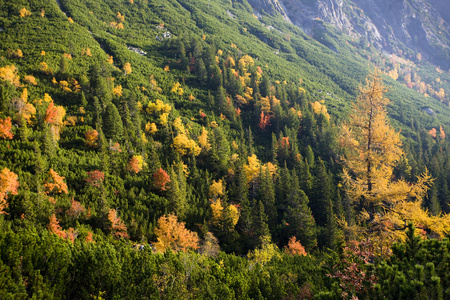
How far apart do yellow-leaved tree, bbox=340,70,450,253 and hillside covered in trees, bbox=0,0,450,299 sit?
4.8 inches

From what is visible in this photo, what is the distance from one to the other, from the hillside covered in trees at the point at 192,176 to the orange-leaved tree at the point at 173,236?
0.35 metres

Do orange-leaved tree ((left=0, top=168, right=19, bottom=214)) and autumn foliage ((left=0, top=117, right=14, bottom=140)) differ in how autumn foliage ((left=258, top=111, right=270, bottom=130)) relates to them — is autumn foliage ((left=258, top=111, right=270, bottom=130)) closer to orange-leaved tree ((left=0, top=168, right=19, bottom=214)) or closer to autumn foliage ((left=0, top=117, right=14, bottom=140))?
autumn foliage ((left=0, top=117, right=14, bottom=140))

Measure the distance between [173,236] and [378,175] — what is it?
117ft

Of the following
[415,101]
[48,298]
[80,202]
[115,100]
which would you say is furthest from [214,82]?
[415,101]

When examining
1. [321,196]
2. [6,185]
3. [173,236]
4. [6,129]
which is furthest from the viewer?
[321,196]

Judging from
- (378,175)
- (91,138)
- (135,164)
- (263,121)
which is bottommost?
(91,138)

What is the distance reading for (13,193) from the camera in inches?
1394

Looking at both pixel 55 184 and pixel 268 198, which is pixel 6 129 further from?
pixel 268 198

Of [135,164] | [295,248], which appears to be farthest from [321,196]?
[135,164]

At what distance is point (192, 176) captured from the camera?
62531 millimetres

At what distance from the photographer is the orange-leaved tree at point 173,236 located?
3944 cm

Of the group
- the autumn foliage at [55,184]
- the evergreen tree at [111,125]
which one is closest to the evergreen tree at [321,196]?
the evergreen tree at [111,125]

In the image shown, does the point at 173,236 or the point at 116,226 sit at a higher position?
the point at 173,236

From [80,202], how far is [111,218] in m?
7.53
